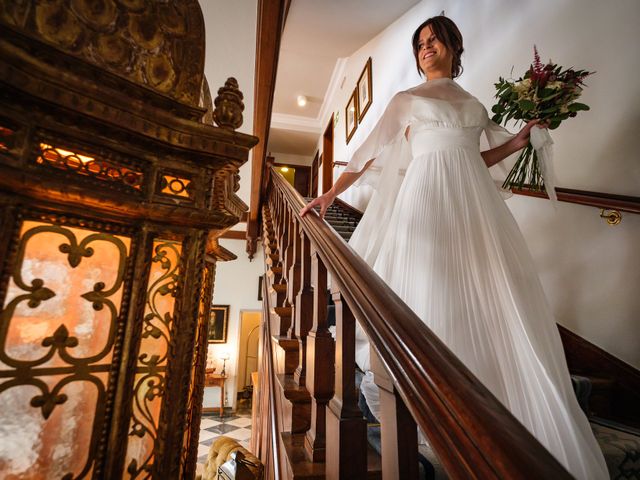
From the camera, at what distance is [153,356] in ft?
1.83

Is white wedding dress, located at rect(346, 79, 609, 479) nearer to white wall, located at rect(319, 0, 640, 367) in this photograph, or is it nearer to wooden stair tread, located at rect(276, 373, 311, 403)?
wooden stair tread, located at rect(276, 373, 311, 403)

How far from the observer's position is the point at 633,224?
1.52 meters

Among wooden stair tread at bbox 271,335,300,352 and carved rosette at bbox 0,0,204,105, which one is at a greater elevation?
carved rosette at bbox 0,0,204,105

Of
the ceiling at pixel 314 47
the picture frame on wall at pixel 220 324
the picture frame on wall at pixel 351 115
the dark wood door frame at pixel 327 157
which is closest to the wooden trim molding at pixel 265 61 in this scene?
the picture frame on wall at pixel 351 115

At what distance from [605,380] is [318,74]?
24.8ft

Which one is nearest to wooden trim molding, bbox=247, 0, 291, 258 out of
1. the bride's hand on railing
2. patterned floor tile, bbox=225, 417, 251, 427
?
the bride's hand on railing

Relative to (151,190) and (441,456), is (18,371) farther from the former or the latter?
(441,456)

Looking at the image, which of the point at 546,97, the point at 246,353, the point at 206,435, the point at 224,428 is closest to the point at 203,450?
the point at 206,435

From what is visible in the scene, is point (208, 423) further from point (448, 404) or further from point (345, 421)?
point (448, 404)

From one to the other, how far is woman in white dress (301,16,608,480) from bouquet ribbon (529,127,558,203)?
59 millimetres

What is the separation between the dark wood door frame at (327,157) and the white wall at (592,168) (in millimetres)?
5453

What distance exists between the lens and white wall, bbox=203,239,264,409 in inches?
A: 295

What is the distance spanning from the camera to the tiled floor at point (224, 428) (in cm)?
603

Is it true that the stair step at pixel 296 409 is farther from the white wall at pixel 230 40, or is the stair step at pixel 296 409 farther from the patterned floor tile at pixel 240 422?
the patterned floor tile at pixel 240 422
